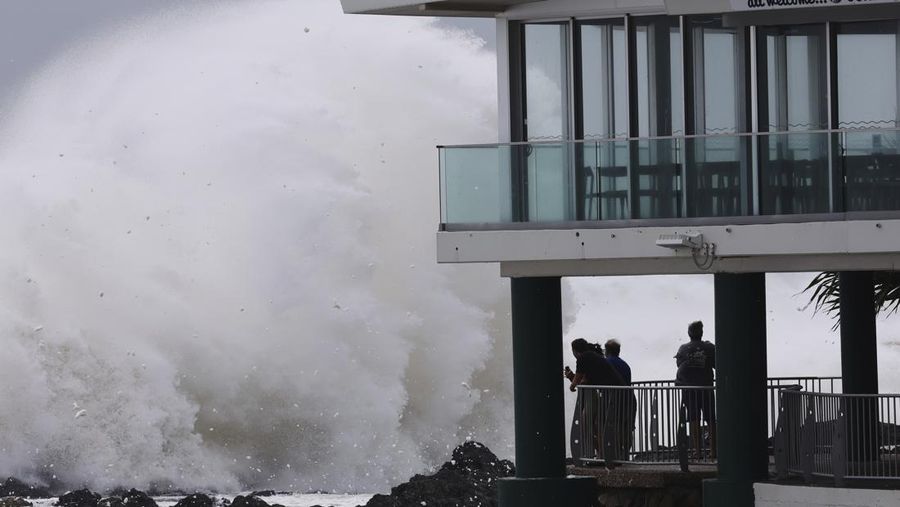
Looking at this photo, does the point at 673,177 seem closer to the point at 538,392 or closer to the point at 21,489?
the point at 538,392

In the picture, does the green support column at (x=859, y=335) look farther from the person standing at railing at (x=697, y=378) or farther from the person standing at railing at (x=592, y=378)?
the person standing at railing at (x=592, y=378)

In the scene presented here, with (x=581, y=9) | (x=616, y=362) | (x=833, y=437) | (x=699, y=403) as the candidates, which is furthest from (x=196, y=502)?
(x=833, y=437)

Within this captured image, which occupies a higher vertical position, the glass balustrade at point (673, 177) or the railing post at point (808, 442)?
the glass balustrade at point (673, 177)

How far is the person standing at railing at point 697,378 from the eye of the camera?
998 inches

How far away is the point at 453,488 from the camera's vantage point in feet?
126

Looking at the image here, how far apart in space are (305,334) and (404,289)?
3.01 metres

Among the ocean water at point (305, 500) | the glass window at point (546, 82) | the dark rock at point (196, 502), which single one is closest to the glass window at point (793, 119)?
the glass window at point (546, 82)

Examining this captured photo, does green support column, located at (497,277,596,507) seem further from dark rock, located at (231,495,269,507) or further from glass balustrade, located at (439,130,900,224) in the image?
dark rock, located at (231,495,269,507)

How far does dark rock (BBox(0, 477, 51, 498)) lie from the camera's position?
4844 centimetres

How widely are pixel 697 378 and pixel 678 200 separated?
2.54 meters

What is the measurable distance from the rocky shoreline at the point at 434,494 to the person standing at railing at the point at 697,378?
11664mm

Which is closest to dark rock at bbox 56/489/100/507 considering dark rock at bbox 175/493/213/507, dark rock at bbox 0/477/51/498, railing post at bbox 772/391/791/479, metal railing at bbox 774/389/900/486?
dark rock at bbox 175/493/213/507

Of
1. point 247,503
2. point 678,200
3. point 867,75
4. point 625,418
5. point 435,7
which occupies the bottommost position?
point 247,503

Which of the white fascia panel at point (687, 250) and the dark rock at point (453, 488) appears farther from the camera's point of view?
the dark rock at point (453, 488)
